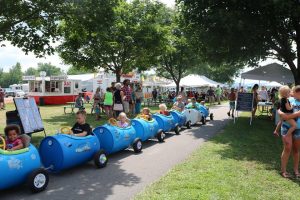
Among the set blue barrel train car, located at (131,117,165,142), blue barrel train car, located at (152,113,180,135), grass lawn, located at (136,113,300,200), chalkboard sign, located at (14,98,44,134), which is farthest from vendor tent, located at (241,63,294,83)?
chalkboard sign, located at (14,98,44,134)

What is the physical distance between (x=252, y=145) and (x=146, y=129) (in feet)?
10.8

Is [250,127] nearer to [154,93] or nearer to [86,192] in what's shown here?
[86,192]

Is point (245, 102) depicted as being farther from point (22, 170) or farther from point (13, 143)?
point (22, 170)

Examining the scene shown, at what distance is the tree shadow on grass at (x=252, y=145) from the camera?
812 centimetres

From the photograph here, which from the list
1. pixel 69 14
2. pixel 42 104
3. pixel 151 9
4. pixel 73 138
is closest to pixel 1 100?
pixel 42 104

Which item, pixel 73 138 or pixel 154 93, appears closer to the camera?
pixel 73 138

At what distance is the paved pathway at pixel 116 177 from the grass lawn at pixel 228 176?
0.36 meters

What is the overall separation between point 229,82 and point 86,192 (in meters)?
73.6

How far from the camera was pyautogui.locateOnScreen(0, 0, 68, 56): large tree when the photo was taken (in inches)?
415

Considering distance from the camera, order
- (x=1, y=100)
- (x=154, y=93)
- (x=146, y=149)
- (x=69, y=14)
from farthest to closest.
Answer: (x=154, y=93) → (x=1, y=100) → (x=69, y=14) → (x=146, y=149)

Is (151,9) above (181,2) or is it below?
above

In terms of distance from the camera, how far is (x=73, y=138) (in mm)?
6691

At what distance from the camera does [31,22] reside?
11938 mm

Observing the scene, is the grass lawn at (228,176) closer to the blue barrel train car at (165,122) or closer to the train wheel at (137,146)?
the train wheel at (137,146)
